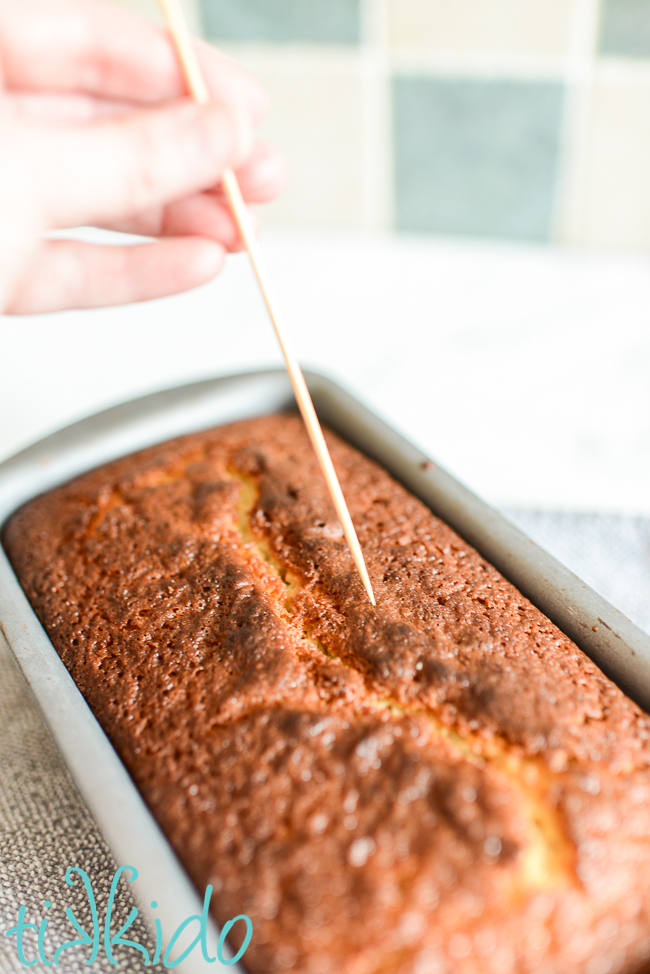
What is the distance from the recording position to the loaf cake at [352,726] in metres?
0.61

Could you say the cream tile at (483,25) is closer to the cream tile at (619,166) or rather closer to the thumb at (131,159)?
the cream tile at (619,166)

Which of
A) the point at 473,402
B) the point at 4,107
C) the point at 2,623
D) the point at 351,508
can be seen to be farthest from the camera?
the point at 473,402

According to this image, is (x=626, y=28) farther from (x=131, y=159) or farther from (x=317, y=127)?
(x=131, y=159)

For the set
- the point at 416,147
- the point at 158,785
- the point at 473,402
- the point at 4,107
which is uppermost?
the point at 4,107

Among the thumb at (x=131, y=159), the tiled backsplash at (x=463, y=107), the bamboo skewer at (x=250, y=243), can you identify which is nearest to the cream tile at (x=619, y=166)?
the tiled backsplash at (x=463, y=107)

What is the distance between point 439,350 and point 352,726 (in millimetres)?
1053

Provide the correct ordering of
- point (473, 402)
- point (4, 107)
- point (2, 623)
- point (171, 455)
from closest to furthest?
point (4, 107) → point (2, 623) → point (171, 455) → point (473, 402)

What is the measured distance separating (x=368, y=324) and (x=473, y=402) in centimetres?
36

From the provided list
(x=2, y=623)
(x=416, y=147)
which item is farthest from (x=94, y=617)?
(x=416, y=147)

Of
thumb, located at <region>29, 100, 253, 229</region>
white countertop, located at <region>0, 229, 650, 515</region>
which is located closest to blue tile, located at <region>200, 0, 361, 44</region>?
white countertop, located at <region>0, 229, 650, 515</region>

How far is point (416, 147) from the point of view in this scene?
1.76 m

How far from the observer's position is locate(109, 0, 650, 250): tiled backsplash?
5.13 ft

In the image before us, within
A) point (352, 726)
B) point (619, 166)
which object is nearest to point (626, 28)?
point (619, 166)

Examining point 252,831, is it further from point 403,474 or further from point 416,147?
point 416,147
